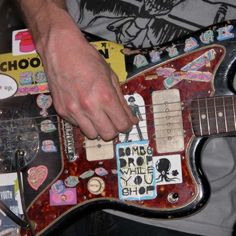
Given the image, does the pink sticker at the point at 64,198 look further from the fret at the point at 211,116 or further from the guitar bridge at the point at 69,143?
the fret at the point at 211,116

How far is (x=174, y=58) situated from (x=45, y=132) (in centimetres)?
36

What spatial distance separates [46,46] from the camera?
998 millimetres

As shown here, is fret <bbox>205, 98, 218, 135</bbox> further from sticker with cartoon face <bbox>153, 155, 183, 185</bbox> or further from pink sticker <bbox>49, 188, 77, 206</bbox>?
pink sticker <bbox>49, 188, 77, 206</bbox>

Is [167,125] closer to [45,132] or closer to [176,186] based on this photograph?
[176,186]

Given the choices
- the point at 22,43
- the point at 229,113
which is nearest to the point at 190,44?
the point at 229,113

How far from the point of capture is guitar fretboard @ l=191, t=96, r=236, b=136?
3.39ft

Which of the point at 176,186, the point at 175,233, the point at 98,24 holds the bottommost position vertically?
the point at 175,233

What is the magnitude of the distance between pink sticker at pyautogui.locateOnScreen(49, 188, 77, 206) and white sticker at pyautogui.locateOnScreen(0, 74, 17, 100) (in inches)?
10.7

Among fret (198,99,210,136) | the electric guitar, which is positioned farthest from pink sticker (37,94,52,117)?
fret (198,99,210,136)

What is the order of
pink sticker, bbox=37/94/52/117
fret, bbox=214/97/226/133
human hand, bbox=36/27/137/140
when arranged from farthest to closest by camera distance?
pink sticker, bbox=37/94/52/117
fret, bbox=214/97/226/133
human hand, bbox=36/27/137/140

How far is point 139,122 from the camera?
1085 mm

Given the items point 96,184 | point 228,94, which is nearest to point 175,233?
point 96,184

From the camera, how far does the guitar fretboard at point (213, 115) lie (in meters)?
1.03

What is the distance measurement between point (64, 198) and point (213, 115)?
409 millimetres
